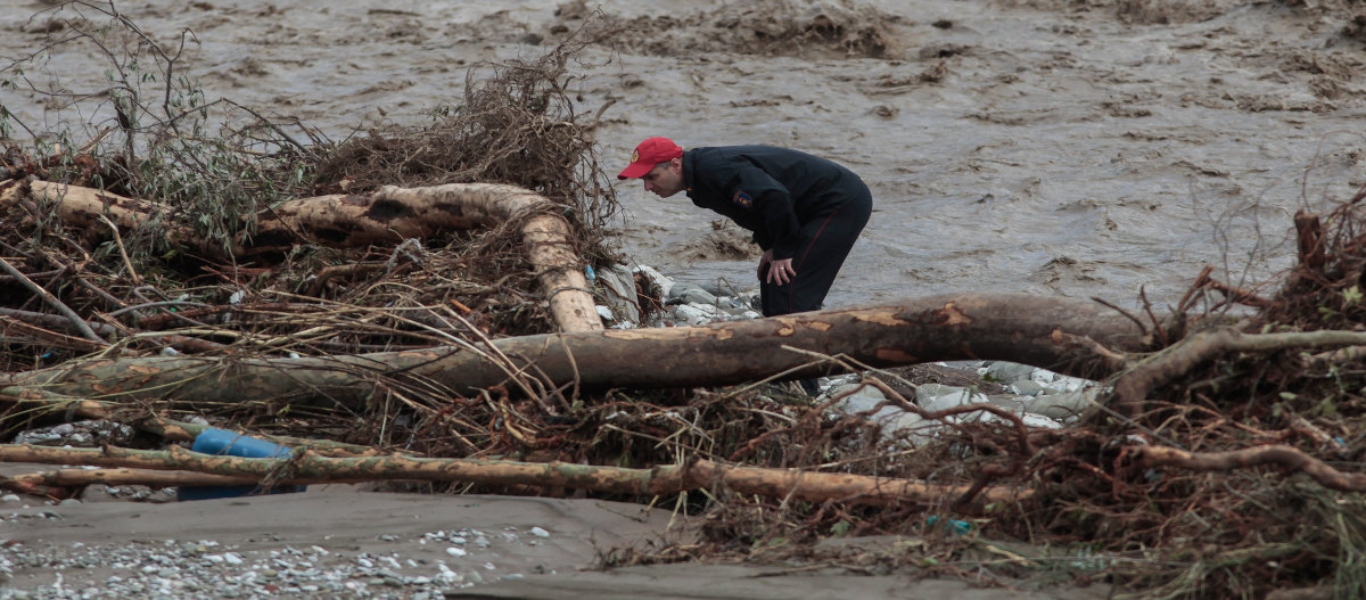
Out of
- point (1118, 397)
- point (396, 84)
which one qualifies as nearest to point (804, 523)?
point (1118, 397)

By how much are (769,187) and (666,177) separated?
495 millimetres

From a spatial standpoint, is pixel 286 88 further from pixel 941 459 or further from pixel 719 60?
pixel 941 459

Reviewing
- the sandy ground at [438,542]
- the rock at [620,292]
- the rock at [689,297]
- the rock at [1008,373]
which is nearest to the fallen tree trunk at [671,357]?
the sandy ground at [438,542]

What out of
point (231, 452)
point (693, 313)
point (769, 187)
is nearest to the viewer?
point (231, 452)

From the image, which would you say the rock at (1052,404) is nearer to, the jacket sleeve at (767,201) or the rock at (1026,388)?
the rock at (1026,388)

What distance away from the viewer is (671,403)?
507cm

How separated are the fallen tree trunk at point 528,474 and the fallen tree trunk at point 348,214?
207 centimetres

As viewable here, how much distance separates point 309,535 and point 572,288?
1943 mm

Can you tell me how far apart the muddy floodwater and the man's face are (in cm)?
108

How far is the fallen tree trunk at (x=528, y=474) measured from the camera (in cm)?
401

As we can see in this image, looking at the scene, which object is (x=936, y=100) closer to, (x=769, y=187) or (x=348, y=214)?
(x=769, y=187)

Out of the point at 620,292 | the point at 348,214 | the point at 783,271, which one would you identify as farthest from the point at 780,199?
the point at 348,214

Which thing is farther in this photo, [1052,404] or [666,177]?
[666,177]

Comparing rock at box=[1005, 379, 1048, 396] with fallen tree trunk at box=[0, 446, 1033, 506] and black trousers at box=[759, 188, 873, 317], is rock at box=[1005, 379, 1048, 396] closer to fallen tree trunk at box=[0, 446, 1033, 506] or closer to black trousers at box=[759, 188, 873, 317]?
black trousers at box=[759, 188, 873, 317]
